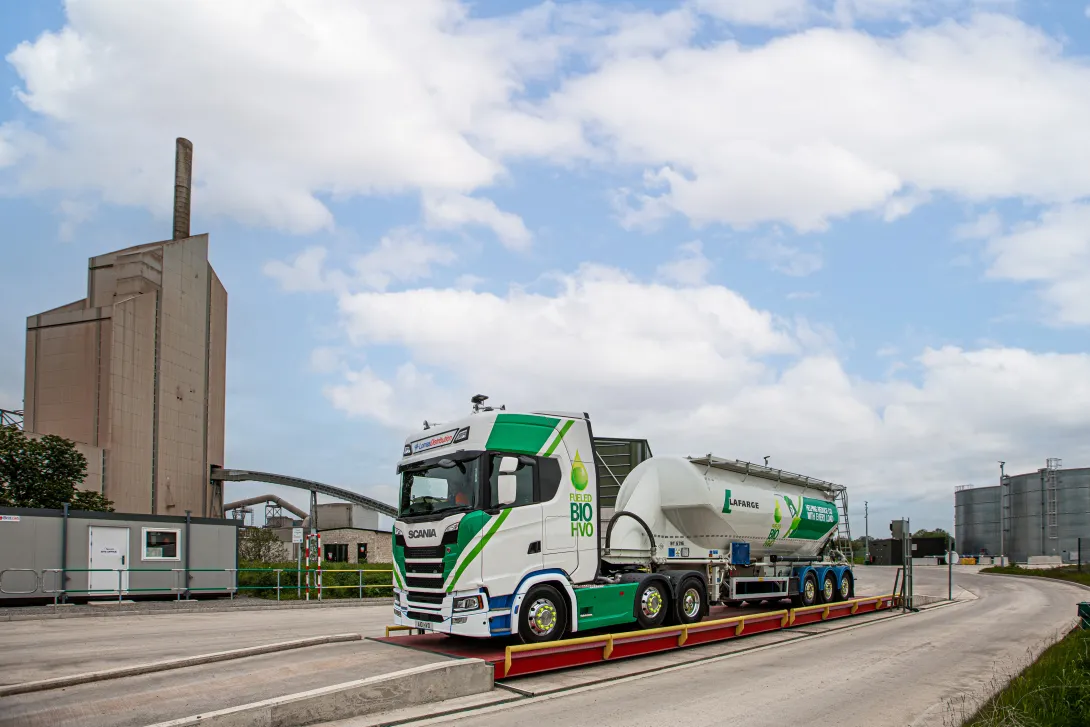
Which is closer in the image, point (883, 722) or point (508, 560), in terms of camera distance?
point (883, 722)

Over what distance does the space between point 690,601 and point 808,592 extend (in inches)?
230

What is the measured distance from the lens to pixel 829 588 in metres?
20.6

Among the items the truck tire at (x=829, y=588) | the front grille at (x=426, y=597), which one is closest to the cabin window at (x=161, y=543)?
the front grille at (x=426, y=597)

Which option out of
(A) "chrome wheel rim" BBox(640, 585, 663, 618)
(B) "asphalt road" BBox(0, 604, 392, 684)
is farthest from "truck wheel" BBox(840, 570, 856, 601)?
(B) "asphalt road" BBox(0, 604, 392, 684)

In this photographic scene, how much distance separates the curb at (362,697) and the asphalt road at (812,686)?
319 millimetres

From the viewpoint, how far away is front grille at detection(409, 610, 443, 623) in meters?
11.5

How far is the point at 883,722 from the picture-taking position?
29.5 ft

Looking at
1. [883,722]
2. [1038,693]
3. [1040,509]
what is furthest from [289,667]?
[1040,509]

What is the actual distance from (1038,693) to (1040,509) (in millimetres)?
79269

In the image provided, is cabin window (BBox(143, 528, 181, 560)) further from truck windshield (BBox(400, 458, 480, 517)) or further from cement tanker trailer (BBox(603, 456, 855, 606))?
cement tanker trailer (BBox(603, 456, 855, 606))

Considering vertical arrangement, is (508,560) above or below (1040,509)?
above

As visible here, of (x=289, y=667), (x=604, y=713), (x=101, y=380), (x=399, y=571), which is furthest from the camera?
(x=101, y=380)

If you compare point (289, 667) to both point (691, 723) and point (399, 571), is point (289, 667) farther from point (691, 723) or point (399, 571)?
point (691, 723)

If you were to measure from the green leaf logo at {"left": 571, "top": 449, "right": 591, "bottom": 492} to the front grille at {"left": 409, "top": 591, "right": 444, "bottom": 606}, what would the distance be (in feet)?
8.62
